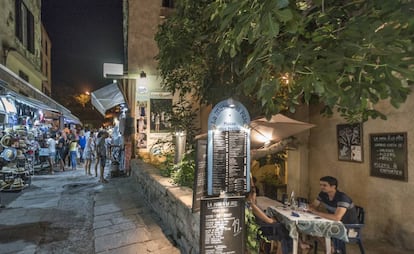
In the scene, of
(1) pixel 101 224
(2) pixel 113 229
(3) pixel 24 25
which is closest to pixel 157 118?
(1) pixel 101 224

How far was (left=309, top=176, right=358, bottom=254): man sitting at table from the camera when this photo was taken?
3982 mm

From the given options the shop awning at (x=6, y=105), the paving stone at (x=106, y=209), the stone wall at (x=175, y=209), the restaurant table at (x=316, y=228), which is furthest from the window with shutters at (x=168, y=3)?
the restaurant table at (x=316, y=228)

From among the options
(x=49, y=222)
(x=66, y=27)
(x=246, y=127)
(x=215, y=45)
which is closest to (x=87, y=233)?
(x=49, y=222)

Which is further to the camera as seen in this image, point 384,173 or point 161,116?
point 161,116

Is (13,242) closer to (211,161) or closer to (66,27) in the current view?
(211,161)

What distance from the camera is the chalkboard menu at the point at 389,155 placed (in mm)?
4637

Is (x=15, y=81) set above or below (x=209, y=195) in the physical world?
above

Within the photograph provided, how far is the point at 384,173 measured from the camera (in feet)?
16.2

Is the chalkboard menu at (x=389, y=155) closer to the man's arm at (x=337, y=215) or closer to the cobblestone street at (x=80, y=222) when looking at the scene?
the man's arm at (x=337, y=215)

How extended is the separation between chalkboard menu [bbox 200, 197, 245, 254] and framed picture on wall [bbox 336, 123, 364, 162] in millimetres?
3317

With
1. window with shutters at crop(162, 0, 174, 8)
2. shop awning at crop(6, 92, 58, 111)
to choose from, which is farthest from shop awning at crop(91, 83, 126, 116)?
window with shutters at crop(162, 0, 174, 8)

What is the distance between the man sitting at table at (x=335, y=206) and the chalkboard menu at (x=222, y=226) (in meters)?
1.43

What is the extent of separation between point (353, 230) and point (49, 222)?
5603mm

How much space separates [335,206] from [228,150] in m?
2.08
